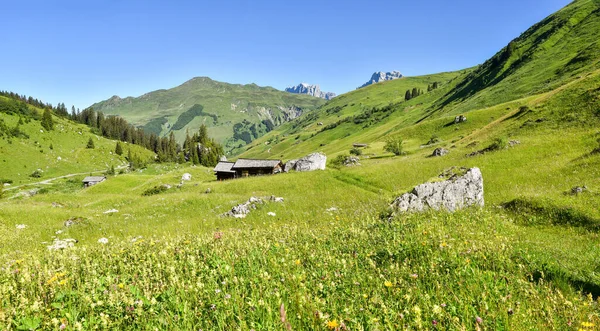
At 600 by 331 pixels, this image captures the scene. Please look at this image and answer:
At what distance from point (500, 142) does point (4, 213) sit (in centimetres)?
5198

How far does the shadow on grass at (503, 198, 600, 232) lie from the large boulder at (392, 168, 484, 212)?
200 centimetres

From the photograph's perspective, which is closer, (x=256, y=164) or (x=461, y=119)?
(x=256, y=164)

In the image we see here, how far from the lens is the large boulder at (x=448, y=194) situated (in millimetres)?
16973

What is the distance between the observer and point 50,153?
14162 cm

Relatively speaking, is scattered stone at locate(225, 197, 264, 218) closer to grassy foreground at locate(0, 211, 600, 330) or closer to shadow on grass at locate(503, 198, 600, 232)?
grassy foreground at locate(0, 211, 600, 330)

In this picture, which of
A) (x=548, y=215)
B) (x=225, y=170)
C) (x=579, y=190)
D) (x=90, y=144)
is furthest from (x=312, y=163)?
(x=90, y=144)

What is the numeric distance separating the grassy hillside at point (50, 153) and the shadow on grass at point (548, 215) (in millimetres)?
138344

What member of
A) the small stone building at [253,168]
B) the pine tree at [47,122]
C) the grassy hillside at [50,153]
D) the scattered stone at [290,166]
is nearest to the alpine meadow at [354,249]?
the scattered stone at [290,166]

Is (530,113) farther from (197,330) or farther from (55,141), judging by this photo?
(55,141)

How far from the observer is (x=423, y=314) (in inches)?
168

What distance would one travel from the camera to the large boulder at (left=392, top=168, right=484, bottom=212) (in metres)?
17.0

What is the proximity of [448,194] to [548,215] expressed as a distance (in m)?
4.85

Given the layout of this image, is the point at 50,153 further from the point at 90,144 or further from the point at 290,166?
the point at 290,166

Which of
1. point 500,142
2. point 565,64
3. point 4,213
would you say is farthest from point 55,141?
point 565,64
